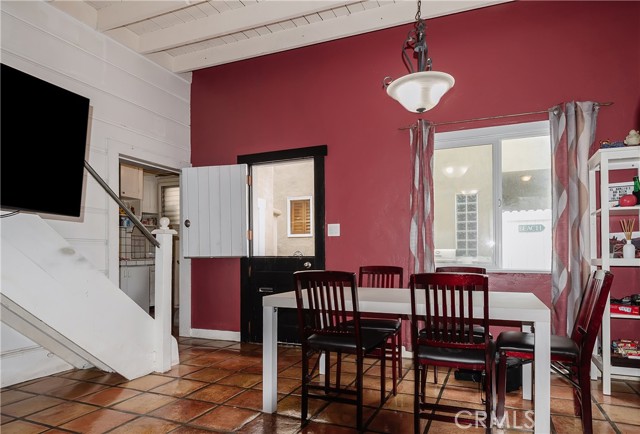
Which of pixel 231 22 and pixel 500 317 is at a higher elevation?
pixel 231 22

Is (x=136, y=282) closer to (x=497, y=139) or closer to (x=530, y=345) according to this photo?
(x=497, y=139)

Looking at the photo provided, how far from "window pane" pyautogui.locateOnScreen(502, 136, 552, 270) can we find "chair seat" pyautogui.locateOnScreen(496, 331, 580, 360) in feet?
4.45

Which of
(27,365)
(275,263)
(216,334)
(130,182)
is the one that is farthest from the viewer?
(130,182)

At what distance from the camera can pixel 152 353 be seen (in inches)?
141

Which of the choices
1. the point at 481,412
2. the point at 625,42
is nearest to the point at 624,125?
the point at 625,42

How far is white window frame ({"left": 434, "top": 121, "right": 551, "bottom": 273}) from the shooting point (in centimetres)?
370

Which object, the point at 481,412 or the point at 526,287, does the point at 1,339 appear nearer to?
the point at 481,412

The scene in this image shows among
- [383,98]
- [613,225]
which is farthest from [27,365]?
[613,225]

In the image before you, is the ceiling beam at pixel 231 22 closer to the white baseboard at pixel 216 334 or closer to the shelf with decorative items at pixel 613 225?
the shelf with decorative items at pixel 613 225

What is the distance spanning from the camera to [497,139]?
3.84 metres

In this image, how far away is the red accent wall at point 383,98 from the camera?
3.48 meters

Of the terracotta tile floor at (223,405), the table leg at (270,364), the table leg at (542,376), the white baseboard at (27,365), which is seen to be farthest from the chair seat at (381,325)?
the white baseboard at (27,365)

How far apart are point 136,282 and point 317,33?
4.46m

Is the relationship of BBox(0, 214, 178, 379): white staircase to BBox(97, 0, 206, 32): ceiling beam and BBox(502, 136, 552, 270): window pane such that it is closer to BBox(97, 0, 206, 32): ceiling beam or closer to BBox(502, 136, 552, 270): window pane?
BBox(97, 0, 206, 32): ceiling beam
